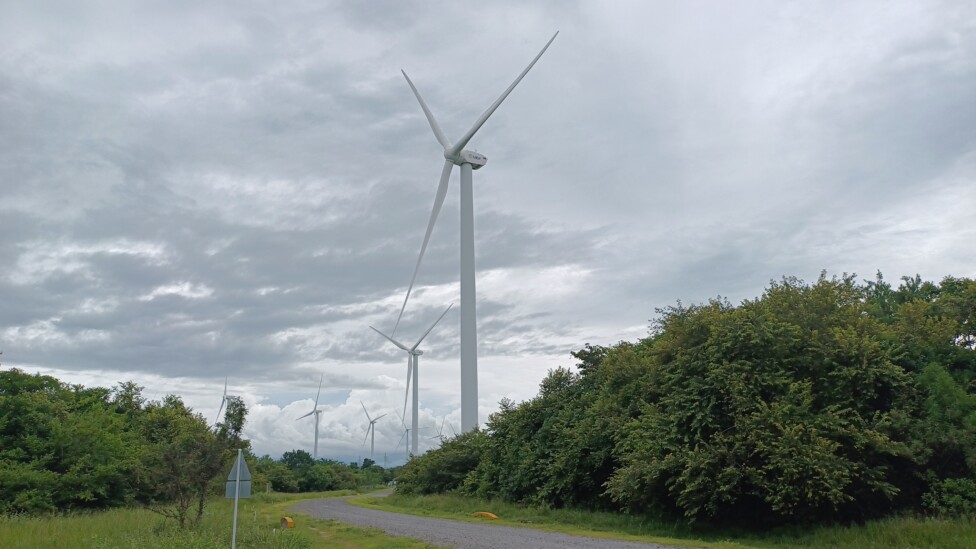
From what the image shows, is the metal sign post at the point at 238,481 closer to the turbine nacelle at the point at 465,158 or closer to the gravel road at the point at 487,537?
the gravel road at the point at 487,537

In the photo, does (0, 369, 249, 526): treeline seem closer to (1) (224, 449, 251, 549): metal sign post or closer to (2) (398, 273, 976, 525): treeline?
(1) (224, 449, 251, 549): metal sign post

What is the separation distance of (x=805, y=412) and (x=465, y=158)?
3320 centimetres

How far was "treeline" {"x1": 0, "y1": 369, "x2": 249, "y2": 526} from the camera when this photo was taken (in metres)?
25.7

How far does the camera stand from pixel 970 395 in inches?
870

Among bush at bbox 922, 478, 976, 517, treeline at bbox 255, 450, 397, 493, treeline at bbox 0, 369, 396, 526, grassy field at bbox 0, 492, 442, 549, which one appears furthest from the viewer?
treeline at bbox 255, 450, 397, 493

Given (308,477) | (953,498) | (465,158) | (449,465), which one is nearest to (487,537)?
(953,498)

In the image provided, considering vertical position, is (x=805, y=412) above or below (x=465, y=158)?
below

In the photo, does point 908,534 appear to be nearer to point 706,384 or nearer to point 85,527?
point 706,384

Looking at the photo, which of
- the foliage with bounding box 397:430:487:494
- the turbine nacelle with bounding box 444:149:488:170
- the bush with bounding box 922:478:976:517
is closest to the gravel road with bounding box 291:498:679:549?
the bush with bounding box 922:478:976:517

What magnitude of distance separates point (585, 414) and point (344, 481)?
74.3 m

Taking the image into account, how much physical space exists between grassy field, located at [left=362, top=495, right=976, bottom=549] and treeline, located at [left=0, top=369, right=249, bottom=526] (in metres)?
12.7

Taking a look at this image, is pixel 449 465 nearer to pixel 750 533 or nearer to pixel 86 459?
pixel 86 459

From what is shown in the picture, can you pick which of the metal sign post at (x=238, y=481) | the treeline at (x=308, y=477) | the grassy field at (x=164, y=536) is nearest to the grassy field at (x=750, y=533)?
the grassy field at (x=164, y=536)

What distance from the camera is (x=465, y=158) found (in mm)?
51500
